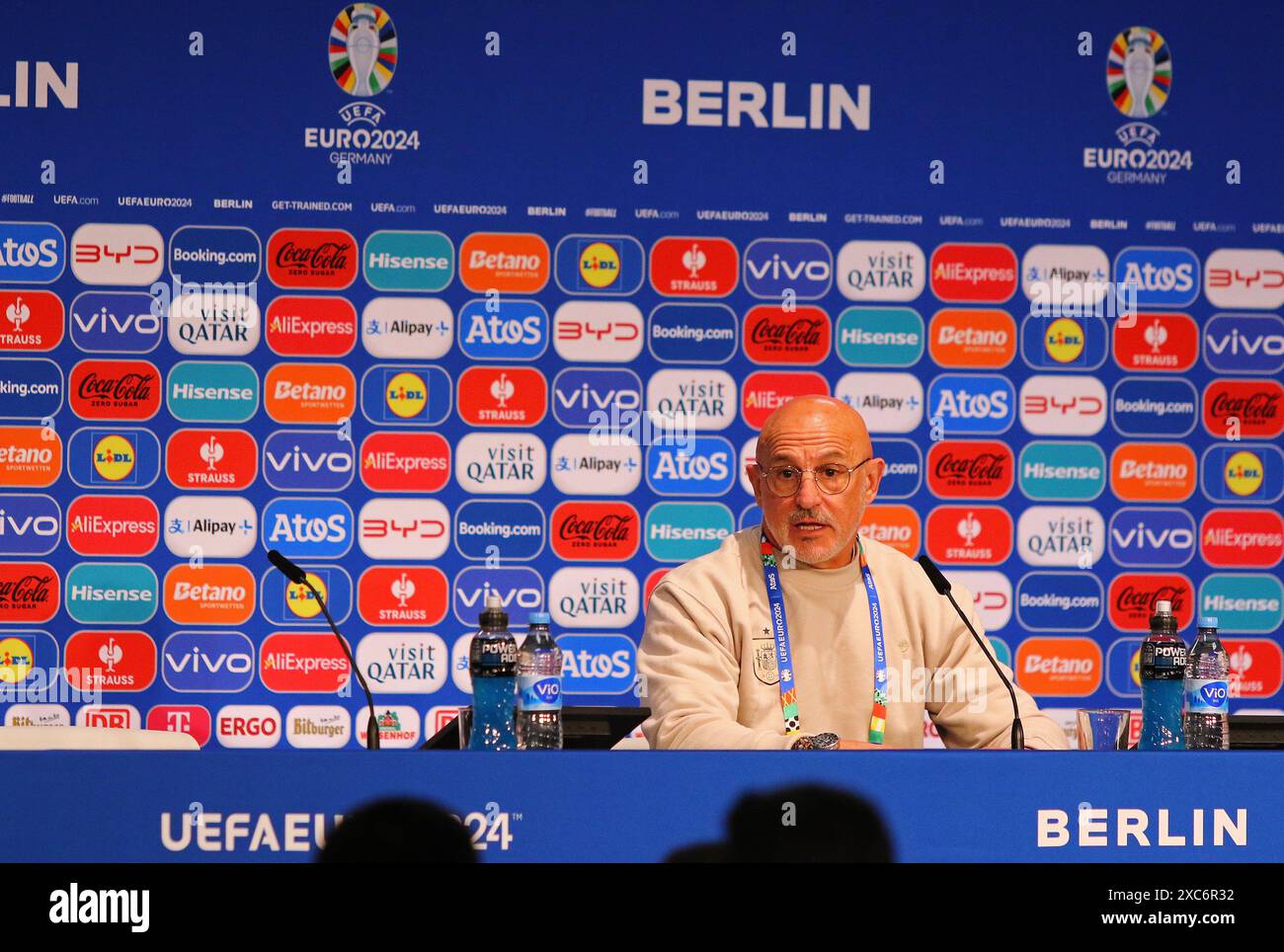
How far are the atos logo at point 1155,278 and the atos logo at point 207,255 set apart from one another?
9.25 feet

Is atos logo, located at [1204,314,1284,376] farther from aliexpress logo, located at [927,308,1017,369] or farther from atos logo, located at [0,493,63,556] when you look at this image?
atos logo, located at [0,493,63,556]

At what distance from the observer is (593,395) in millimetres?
4309

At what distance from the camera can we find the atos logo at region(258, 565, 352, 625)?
423cm

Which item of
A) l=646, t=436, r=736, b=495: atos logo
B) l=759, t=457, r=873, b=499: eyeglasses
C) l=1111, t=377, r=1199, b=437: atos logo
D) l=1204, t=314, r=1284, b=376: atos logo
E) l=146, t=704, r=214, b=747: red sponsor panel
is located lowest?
l=146, t=704, r=214, b=747: red sponsor panel

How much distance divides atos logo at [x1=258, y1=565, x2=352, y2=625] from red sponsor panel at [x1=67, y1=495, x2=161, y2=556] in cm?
38

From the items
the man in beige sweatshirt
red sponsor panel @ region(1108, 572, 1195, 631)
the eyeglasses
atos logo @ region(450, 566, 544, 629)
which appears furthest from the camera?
red sponsor panel @ region(1108, 572, 1195, 631)

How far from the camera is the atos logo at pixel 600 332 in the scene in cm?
430

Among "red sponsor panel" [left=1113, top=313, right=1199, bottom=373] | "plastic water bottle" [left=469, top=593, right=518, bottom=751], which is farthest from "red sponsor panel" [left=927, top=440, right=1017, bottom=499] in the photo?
"plastic water bottle" [left=469, top=593, right=518, bottom=751]

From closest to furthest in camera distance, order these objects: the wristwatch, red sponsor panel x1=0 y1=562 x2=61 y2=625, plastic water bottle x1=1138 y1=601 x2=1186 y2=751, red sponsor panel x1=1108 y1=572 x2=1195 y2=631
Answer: the wristwatch, plastic water bottle x1=1138 y1=601 x2=1186 y2=751, red sponsor panel x1=0 y1=562 x2=61 y2=625, red sponsor panel x1=1108 y1=572 x2=1195 y2=631

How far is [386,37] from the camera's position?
4.27 m

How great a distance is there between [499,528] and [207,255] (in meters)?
1.26
